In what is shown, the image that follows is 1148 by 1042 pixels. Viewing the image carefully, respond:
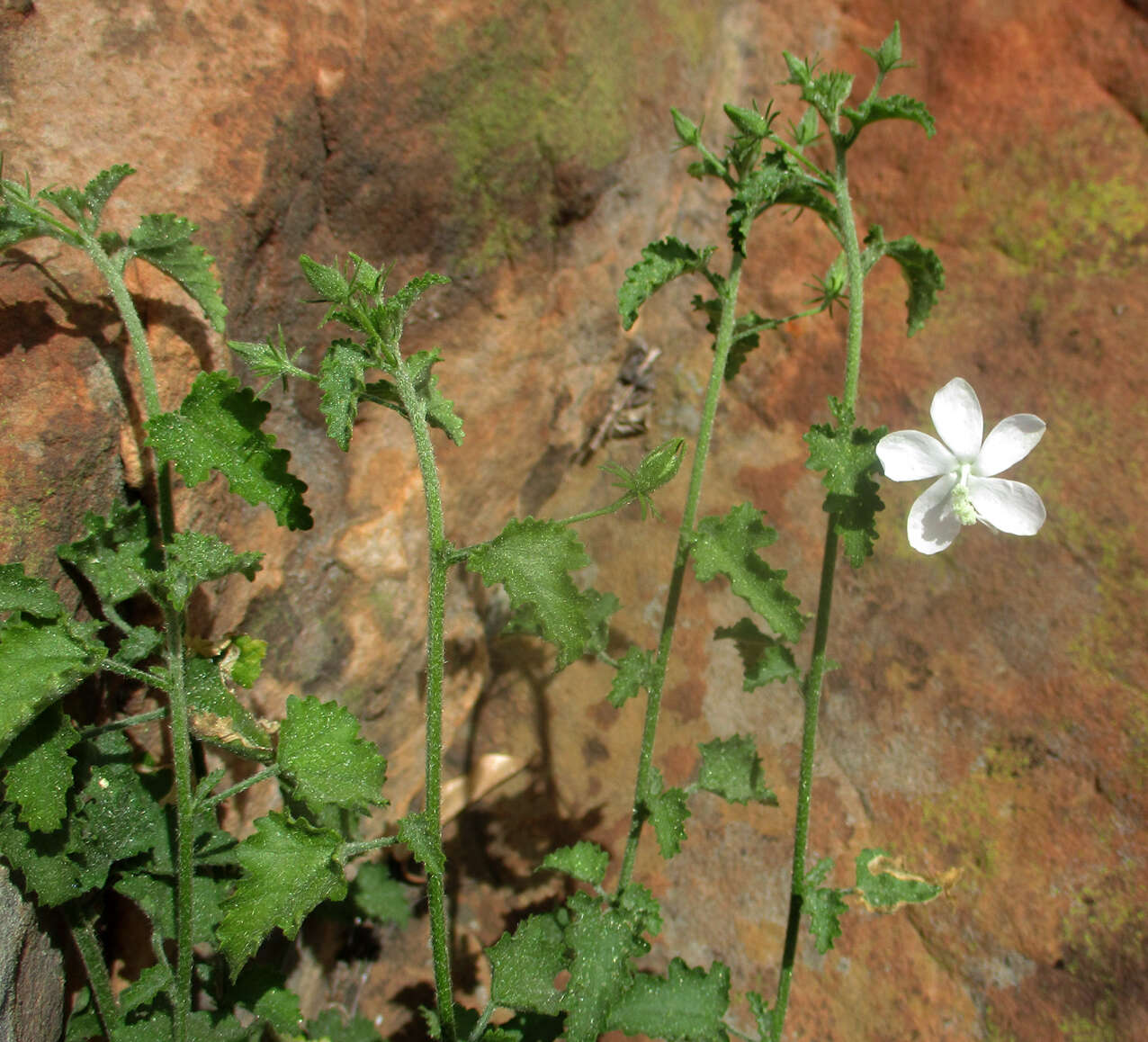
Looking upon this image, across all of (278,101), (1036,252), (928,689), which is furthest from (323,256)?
(1036,252)

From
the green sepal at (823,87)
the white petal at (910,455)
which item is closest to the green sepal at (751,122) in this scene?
the green sepal at (823,87)

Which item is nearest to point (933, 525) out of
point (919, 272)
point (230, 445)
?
point (919, 272)

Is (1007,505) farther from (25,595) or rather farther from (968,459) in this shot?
(25,595)

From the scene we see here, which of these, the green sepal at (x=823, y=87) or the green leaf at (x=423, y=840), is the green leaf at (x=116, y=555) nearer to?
the green leaf at (x=423, y=840)

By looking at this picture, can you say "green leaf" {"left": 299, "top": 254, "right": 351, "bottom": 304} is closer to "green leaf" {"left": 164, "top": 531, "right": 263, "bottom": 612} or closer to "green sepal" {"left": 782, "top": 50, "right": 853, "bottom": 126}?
"green leaf" {"left": 164, "top": 531, "right": 263, "bottom": 612}

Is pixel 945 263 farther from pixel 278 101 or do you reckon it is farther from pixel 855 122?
pixel 278 101

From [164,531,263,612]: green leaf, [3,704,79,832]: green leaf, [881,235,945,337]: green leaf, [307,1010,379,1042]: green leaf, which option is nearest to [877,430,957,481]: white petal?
[881,235,945,337]: green leaf

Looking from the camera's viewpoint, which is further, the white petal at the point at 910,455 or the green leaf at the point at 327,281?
the white petal at the point at 910,455
